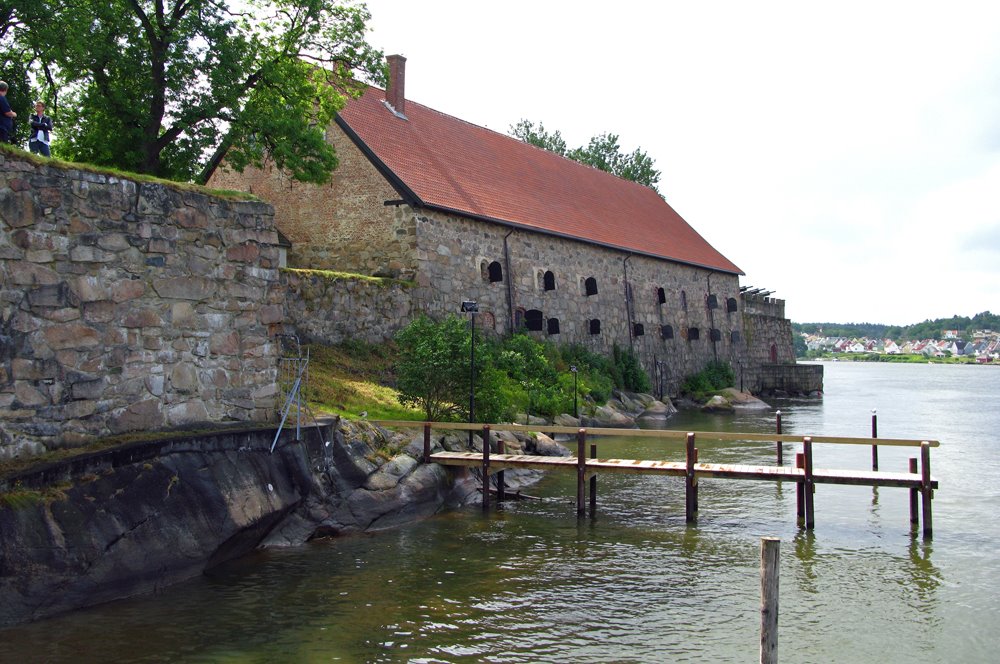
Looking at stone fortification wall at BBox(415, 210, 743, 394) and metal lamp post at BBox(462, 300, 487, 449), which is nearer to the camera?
metal lamp post at BBox(462, 300, 487, 449)

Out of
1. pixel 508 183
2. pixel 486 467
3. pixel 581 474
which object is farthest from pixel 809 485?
pixel 508 183

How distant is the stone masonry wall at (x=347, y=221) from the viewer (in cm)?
2167

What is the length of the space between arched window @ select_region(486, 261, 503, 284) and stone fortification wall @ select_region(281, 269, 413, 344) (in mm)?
3825

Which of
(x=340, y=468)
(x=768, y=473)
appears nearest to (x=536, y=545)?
(x=340, y=468)

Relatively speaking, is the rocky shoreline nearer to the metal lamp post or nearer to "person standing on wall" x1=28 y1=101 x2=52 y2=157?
the metal lamp post

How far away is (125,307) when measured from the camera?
32.5ft

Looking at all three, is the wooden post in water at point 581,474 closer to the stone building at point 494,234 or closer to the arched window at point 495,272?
the stone building at point 494,234

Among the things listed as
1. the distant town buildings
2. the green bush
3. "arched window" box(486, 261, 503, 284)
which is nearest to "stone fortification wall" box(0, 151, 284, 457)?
"arched window" box(486, 261, 503, 284)

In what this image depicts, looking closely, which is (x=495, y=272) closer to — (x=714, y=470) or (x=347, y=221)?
(x=347, y=221)

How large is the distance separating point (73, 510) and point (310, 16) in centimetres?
1324

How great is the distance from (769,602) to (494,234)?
18332mm

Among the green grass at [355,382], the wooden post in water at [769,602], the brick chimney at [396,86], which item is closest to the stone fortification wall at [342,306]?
the green grass at [355,382]

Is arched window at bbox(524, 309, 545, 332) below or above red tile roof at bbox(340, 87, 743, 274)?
below

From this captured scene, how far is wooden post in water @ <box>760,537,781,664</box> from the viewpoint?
21.8ft
